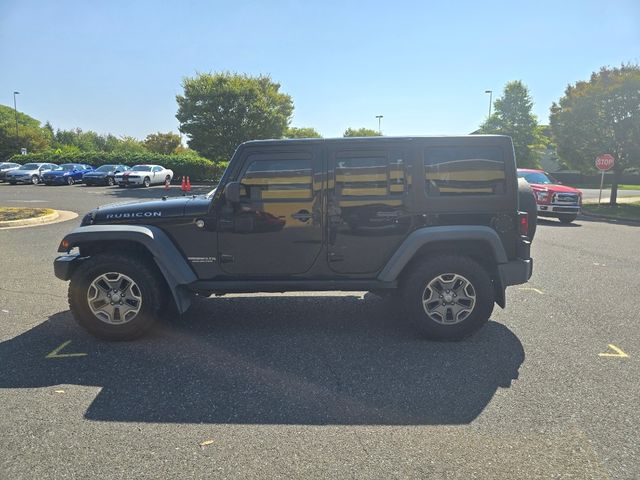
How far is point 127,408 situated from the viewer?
3.09 m

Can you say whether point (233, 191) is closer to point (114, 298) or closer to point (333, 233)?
point (333, 233)

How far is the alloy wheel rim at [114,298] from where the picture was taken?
4176 mm

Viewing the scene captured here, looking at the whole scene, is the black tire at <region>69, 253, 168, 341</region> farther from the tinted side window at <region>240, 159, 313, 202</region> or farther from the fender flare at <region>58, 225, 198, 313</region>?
the tinted side window at <region>240, 159, 313, 202</region>

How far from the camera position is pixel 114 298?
4.21 m

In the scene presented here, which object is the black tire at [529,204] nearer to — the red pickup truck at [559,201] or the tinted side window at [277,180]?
the tinted side window at [277,180]

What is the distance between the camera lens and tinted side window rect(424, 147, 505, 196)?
4.23 m

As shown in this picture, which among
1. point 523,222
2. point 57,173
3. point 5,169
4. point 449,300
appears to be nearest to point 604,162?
point 523,222

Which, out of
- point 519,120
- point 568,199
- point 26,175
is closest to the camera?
point 568,199

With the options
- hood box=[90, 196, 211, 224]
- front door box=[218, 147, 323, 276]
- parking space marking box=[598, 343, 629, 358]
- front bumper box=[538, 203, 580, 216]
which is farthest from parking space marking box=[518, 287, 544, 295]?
front bumper box=[538, 203, 580, 216]

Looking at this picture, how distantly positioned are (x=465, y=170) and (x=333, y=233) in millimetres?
1423

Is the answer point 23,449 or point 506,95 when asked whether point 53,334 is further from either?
point 506,95

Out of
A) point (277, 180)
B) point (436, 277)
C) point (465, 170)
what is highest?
point (465, 170)

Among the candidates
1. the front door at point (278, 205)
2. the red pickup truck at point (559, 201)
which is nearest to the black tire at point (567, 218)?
the red pickup truck at point (559, 201)

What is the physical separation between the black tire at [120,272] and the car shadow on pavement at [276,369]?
136mm
